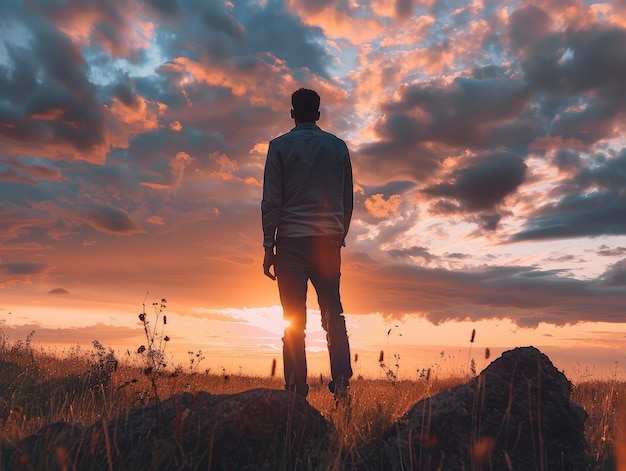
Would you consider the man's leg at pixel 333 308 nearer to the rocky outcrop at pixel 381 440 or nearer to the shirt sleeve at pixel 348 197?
the shirt sleeve at pixel 348 197

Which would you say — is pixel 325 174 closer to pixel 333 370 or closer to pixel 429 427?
pixel 333 370

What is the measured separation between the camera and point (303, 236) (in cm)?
557

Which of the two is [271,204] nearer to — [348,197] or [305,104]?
[348,197]

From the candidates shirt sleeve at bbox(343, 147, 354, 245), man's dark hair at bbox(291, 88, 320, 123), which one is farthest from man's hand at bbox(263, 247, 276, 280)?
Result: man's dark hair at bbox(291, 88, 320, 123)

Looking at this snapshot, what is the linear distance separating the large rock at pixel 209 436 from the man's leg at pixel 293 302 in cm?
185

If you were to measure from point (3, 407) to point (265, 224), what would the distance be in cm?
382

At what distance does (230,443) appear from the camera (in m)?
3.46

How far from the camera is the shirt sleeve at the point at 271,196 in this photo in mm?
5582

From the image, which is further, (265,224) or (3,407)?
(3,407)

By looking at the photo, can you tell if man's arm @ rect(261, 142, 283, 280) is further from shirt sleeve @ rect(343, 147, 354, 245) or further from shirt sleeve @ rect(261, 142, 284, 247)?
shirt sleeve @ rect(343, 147, 354, 245)

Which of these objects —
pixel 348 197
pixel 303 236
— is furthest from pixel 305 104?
pixel 303 236

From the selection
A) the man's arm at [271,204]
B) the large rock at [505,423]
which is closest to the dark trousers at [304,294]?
the man's arm at [271,204]

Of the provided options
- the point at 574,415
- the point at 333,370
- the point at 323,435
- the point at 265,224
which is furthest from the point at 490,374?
the point at 265,224

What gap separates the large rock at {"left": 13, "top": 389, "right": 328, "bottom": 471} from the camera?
10.8ft
